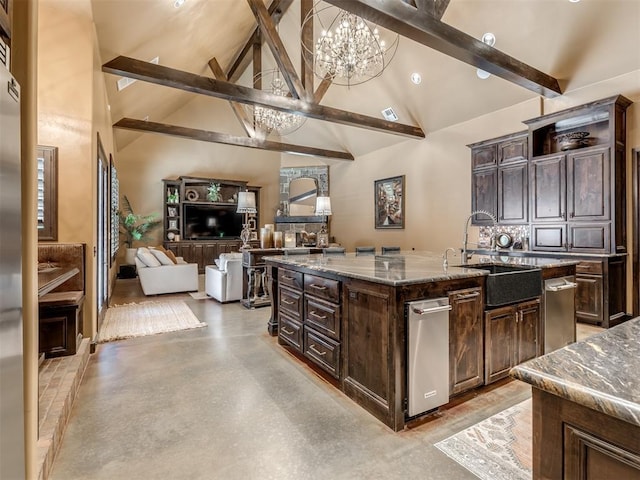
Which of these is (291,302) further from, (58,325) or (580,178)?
(580,178)

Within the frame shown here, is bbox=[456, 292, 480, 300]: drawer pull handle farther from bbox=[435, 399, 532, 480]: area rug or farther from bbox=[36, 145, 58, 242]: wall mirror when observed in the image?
bbox=[36, 145, 58, 242]: wall mirror

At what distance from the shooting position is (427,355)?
2.17 metres

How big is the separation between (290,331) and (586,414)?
2835 millimetres

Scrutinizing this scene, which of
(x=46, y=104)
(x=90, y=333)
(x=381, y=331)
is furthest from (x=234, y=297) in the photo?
(x=381, y=331)

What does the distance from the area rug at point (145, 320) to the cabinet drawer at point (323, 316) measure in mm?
2038

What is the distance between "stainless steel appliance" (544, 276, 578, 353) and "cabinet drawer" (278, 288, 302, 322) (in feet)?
Answer: 7.12

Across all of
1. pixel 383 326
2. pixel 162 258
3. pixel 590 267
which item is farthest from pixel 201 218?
pixel 590 267

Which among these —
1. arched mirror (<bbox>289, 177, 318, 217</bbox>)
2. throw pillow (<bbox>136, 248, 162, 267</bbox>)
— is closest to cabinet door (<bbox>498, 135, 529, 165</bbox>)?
arched mirror (<bbox>289, 177, 318, 217</bbox>)

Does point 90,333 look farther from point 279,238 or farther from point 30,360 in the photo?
point 279,238

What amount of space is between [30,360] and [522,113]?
672 cm

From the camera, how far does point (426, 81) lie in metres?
6.18

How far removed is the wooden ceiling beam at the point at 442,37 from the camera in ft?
10.2

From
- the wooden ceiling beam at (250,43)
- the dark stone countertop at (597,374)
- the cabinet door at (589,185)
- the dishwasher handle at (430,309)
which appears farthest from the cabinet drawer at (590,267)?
the wooden ceiling beam at (250,43)

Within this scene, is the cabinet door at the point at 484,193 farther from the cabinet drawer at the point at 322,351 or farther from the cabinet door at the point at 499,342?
the cabinet drawer at the point at 322,351
